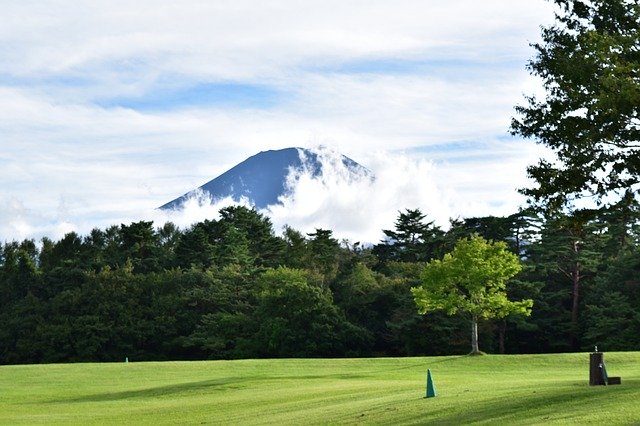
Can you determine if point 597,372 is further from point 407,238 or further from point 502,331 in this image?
point 407,238

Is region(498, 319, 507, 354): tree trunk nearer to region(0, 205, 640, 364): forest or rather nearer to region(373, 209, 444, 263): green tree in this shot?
region(0, 205, 640, 364): forest

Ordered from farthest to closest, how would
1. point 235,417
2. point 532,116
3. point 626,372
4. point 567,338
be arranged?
point 567,338
point 626,372
point 532,116
point 235,417

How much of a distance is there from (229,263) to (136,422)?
6471cm

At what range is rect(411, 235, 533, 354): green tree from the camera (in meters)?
56.3

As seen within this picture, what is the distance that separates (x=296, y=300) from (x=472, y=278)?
Result: 956 inches

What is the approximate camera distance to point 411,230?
325ft

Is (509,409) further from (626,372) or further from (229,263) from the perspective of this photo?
(229,263)

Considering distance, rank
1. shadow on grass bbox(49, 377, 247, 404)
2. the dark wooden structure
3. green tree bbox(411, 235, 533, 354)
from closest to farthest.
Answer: the dark wooden structure, shadow on grass bbox(49, 377, 247, 404), green tree bbox(411, 235, 533, 354)

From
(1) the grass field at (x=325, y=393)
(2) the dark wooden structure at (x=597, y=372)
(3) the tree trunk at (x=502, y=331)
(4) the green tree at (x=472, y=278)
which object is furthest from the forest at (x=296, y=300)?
(2) the dark wooden structure at (x=597, y=372)

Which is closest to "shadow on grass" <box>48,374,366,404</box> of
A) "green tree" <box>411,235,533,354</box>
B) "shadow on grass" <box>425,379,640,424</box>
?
"green tree" <box>411,235,533,354</box>

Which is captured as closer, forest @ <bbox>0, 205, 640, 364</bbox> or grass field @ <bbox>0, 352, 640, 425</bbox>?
grass field @ <bbox>0, 352, 640, 425</bbox>

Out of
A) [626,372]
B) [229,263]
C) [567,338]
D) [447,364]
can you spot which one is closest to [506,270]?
[447,364]

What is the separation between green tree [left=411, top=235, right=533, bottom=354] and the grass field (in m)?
4.83

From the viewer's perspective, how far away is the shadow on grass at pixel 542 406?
67.1 ft
